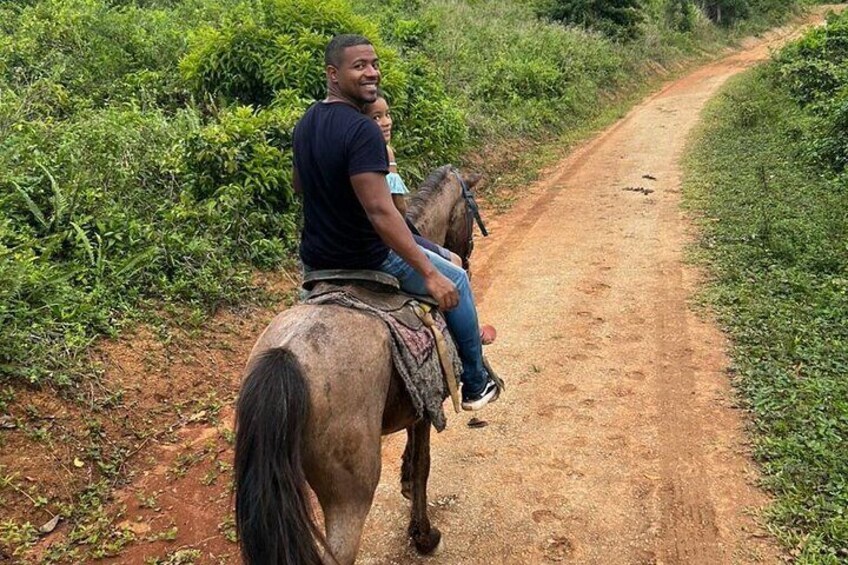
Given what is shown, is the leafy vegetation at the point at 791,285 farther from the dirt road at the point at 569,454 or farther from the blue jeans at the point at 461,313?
the blue jeans at the point at 461,313

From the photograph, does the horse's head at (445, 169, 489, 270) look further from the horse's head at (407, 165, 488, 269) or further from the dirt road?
the dirt road

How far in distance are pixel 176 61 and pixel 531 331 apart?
6675 mm

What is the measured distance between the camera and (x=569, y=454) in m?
4.39

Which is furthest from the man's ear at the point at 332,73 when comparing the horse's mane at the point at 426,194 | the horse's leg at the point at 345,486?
the horse's leg at the point at 345,486

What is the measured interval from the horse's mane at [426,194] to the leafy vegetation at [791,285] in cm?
266

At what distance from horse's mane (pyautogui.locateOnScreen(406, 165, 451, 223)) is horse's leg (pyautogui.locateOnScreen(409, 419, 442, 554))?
3.95 ft

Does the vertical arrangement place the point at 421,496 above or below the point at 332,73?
below

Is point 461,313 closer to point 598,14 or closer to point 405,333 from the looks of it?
point 405,333

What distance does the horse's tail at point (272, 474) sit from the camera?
7.43ft

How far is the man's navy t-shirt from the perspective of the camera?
2590 mm

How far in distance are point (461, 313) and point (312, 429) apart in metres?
1.09

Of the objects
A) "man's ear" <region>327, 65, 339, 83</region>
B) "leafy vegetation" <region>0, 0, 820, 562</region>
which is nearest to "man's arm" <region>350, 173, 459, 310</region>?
"man's ear" <region>327, 65, 339, 83</region>

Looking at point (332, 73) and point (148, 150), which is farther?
point (148, 150)

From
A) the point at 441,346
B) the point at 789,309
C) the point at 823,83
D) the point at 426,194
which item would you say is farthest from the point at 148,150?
the point at 823,83
